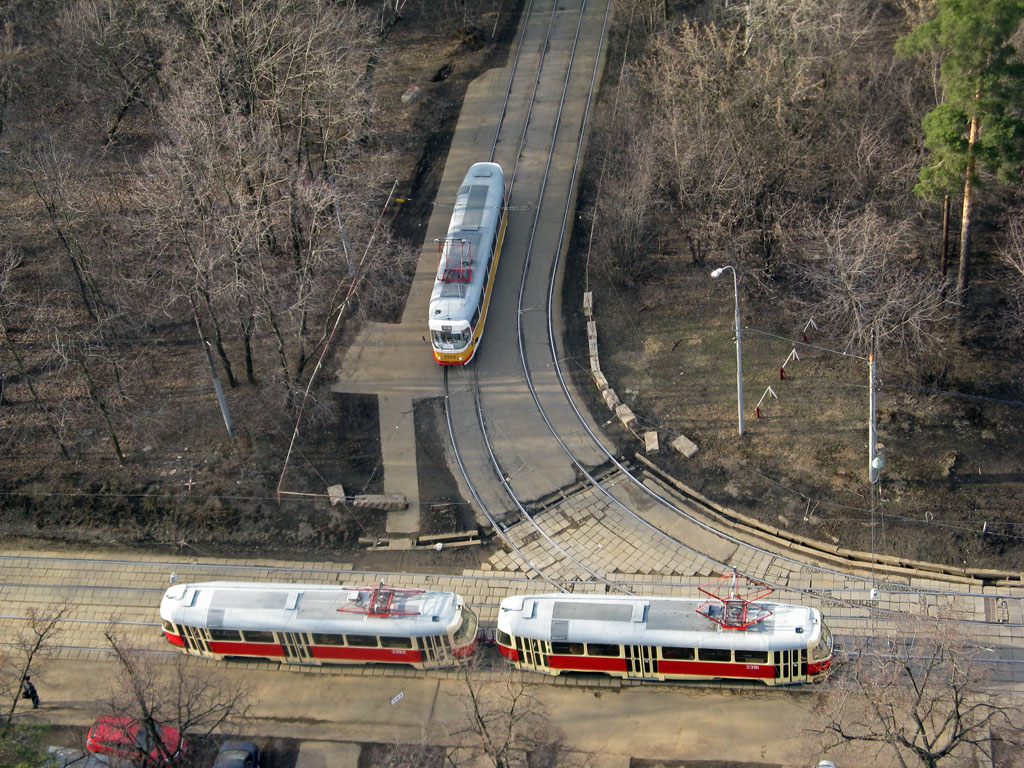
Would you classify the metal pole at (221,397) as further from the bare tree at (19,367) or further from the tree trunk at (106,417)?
the bare tree at (19,367)

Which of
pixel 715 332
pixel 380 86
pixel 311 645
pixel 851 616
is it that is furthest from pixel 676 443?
pixel 380 86

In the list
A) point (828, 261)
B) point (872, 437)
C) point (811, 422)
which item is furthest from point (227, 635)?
point (828, 261)

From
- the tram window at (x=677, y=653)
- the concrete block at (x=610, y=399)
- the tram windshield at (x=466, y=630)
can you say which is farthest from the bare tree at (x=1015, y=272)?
the tram windshield at (x=466, y=630)

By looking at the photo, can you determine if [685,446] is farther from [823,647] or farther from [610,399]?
[823,647]

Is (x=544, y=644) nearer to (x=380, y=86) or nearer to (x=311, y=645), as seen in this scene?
(x=311, y=645)

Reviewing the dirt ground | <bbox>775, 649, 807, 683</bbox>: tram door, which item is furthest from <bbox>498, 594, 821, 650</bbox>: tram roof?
the dirt ground

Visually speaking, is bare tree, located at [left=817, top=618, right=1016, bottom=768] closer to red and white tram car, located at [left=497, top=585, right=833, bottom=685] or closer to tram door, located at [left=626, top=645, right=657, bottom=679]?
red and white tram car, located at [left=497, top=585, right=833, bottom=685]
